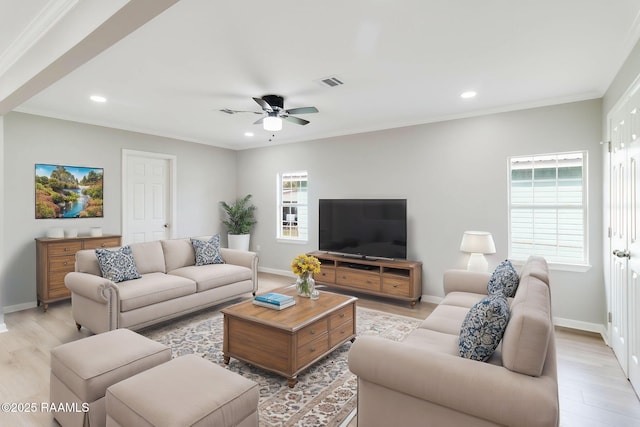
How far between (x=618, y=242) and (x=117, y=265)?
4906 millimetres

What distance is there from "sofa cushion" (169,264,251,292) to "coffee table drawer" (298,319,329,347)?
1815 millimetres

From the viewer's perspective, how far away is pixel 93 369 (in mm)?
1858

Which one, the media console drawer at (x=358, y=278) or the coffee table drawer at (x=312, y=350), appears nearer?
the coffee table drawer at (x=312, y=350)

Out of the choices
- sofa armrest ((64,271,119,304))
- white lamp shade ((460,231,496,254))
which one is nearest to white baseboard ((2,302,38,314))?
sofa armrest ((64,271,119,304))

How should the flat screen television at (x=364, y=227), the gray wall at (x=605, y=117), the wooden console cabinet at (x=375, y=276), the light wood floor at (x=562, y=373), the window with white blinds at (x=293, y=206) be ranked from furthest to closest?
the window with white blinds at (x=293, y=206) → the flat screen television at (x=364, y=227) → the wooden console cabinet at (x=375, y=276) → the gray wall at (x=605, y=117) → the light wood floor at (x=562, y=373)

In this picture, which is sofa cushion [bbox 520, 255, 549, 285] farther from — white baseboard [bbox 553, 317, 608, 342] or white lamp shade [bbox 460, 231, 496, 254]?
white baseboard [bbox 553, 317, 608, 342]

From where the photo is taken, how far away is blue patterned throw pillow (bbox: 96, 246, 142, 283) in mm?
3574

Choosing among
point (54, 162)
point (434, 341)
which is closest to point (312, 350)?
point (434, 341)

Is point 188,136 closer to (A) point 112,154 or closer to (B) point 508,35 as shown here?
(A) point 112,154

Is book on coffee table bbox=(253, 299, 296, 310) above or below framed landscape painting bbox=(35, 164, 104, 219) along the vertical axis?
below

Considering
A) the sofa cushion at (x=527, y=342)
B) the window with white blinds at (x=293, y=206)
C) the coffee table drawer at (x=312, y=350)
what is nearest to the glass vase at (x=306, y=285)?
the coffee table drawer at (x=312, y=350)

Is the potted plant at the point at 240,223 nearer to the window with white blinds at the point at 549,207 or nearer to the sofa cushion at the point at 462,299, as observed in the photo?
the sofa cushion at the point at 462,299

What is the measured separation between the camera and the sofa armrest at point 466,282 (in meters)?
3.36

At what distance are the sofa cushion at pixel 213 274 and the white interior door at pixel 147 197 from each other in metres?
1.76
